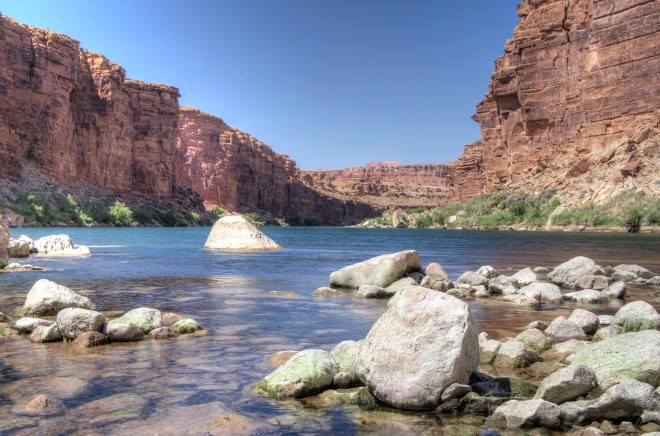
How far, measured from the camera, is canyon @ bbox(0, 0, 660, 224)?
65.8 metres

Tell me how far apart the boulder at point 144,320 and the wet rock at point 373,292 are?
6.11 meters

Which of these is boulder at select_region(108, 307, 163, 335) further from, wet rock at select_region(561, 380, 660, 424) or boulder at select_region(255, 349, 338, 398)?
wet rock at select_region(561, 380, 660, 424)

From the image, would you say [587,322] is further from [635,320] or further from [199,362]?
[199,362]

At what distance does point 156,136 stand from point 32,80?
103ft

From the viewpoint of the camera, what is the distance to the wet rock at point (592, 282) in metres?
15.9

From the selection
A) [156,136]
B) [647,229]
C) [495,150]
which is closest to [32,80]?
[156,136]

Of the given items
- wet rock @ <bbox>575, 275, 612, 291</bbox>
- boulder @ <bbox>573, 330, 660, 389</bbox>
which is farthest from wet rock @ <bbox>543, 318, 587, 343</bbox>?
wet rock @ <bbox>575, 275, 612, 291</bbox>

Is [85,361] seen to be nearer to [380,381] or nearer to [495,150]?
[380,381]

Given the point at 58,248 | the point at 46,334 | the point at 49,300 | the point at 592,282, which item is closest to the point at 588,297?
the point at 592,282

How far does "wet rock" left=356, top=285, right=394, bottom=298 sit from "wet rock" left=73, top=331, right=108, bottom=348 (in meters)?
7.25

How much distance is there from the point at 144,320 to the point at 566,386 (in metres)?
6.39

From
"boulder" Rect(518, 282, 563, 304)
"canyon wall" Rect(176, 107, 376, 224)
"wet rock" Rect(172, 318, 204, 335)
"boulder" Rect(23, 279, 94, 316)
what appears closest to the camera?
"wet rock" Rect(172, 318, 204, 335)

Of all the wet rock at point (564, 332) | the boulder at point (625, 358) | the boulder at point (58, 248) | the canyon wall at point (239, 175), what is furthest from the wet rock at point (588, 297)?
the canyon wall at point (239, 175)

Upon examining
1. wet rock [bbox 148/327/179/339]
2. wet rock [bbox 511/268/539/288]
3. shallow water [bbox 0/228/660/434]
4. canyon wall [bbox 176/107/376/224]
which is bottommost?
shallow water [bbox 0/228/660/434]
